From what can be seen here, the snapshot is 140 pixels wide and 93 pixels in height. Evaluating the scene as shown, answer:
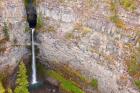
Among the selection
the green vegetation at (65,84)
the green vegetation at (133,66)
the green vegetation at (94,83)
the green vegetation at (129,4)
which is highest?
the green vegetation at (129,4)

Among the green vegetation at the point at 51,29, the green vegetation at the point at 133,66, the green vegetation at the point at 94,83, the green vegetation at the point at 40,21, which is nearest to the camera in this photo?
the green vegetation at the point at 133,66

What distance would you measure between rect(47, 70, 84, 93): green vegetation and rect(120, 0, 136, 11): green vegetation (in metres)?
10.8

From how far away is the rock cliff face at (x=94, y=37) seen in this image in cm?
3531

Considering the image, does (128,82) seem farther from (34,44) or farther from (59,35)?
(34,44)

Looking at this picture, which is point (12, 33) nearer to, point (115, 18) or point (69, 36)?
point (69, 36)

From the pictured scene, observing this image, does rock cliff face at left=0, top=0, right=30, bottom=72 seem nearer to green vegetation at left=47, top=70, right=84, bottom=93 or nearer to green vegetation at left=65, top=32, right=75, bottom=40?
green vegetation at left=47, top=70, right=84, bottom=93

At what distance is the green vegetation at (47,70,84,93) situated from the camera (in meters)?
40.2

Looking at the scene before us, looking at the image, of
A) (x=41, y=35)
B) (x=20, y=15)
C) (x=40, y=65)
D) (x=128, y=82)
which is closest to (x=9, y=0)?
(x=20, y=15)

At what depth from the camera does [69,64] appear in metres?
40.7

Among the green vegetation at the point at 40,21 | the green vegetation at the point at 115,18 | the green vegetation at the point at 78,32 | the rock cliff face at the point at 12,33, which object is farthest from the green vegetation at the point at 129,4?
the rock cliff face at the point at 12,33

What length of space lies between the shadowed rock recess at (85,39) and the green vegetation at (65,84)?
60 cm

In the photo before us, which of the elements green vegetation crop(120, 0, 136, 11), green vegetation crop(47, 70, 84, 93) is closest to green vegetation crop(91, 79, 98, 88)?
green vegetation crop(47, 70, 84, 93)

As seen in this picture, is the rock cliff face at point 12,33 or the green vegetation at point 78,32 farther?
the rock cliff face at point 12,33

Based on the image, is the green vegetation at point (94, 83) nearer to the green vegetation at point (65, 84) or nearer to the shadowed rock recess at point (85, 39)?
the shadowed rock recess at point (85, 39)
